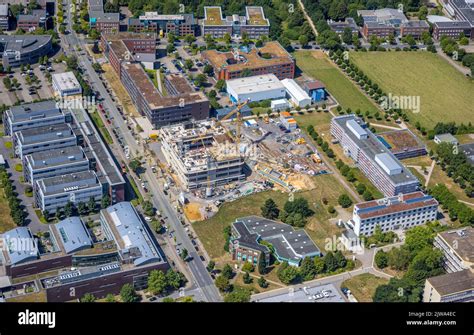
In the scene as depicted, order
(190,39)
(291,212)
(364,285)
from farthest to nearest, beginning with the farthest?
(190,39) < (291,212) < (364,285)

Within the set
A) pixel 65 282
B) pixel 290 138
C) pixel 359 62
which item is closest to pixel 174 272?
pixel 65 282

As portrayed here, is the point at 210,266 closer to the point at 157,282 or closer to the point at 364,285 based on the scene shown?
the point at 157,282

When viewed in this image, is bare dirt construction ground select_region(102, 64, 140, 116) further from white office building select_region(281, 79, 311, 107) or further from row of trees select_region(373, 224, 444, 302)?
row of trees select_region(373, 224, 444, 302)

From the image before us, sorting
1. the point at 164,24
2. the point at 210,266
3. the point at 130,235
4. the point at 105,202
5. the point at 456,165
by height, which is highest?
the point at 164,24

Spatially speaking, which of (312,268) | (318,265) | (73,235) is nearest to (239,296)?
(312,268)

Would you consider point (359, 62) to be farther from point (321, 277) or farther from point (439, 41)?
point (321, 277)

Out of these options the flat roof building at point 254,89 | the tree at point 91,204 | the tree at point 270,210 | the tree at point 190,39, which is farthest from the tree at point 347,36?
the tree at point 91,204

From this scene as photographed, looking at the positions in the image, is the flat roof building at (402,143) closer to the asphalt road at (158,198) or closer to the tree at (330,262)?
the tree at (330,262)
